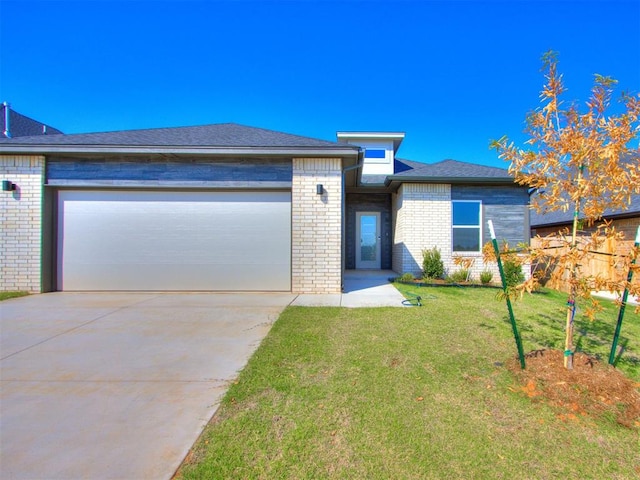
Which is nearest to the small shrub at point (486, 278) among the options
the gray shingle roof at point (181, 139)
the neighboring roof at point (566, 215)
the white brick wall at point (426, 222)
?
the white brick wall at point (426, 222)

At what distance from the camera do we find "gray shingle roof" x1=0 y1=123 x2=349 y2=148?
7219 millimetres

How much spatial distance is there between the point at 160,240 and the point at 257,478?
275 inches

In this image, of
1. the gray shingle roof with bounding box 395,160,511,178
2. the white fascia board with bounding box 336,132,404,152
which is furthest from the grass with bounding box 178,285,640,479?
the white fascia board with bounding box 336,132,404,152

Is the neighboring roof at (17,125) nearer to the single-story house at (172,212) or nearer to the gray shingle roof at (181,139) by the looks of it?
the gray shingle roof at (181,139)

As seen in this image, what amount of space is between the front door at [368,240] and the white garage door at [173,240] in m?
5.35

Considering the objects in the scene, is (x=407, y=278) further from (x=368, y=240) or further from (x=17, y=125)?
(x=17, y=125)

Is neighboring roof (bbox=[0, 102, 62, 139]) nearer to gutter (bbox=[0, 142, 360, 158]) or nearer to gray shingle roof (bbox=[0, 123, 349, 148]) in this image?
gray shingle roof (bbox=[0, 123, 349, 148])

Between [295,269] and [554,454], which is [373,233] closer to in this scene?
[295,269]

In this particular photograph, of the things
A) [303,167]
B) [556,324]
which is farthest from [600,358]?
[303,167]

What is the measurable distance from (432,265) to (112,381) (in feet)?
27.6

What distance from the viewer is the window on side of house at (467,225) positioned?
389 inches

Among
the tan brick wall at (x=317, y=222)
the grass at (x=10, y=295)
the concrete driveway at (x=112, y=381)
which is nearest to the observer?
the concrete driveway at (x=112, y=381)

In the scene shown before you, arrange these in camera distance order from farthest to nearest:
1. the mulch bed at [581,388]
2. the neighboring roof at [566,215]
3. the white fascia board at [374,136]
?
the white fascia board at [374,136], the neighboring roof at [566,215], the mulch bed at [581,388]

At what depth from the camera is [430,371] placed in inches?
127
